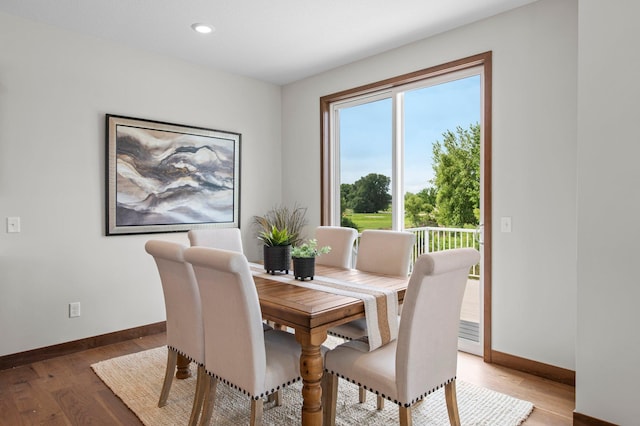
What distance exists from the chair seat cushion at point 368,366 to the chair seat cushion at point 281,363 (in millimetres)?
173

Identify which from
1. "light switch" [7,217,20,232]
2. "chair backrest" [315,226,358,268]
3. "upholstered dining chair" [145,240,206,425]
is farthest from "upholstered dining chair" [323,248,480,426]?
"light switch" [7,217,20,232]

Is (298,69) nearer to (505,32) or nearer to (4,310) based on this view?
(505,32)

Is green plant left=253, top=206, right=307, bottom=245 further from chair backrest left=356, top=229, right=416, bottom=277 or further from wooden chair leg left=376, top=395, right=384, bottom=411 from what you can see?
wooden chair leg left=376, top=395, right=384, bottom=411

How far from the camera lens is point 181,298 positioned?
216cm

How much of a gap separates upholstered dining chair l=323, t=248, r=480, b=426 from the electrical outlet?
243cm

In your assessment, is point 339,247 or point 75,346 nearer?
point 339,247

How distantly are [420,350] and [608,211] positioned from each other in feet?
4.14

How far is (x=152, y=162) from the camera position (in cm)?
376

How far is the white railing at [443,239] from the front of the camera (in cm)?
412

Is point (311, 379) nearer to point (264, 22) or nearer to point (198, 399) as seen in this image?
point (198, 399)

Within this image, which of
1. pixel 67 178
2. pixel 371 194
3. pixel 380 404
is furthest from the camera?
pixel 371 194

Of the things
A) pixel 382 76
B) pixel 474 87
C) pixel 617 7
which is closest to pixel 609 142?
pixel 617 7

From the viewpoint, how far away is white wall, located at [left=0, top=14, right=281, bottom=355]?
305cm

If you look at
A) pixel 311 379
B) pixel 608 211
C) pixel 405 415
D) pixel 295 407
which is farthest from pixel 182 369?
pixel 608 211
